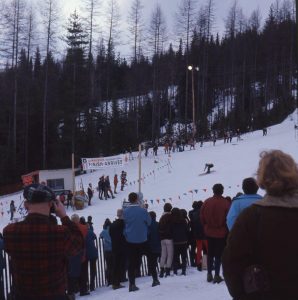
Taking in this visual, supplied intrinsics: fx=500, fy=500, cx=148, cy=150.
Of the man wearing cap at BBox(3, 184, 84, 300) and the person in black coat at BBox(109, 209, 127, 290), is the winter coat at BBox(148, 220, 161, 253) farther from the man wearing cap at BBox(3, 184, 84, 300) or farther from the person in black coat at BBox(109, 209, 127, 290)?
the man wearing cap at BBox(3, 184, 84, 300)

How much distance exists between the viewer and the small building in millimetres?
30984

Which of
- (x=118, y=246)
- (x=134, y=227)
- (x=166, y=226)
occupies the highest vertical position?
(x=134, y=227)

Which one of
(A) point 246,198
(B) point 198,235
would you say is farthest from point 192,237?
(A) point 246,198

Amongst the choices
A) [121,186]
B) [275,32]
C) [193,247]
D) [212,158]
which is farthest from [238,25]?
[193,247]

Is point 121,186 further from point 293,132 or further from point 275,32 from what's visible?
point 275,32

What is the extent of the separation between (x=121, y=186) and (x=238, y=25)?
54.1 m

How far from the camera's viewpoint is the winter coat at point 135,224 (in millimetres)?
7504

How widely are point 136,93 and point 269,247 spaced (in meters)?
65.8

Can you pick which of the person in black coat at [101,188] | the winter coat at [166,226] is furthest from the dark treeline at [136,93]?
the winter coat at [166,226]

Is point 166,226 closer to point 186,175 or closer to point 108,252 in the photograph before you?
point 108,252

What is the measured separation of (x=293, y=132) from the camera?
41938mm

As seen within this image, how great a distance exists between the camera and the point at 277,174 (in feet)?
9.05

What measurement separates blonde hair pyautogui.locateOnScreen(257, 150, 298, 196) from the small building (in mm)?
28876

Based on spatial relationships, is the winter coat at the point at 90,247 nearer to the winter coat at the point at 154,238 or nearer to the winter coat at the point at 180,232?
the winter coat at the point at 154,238
